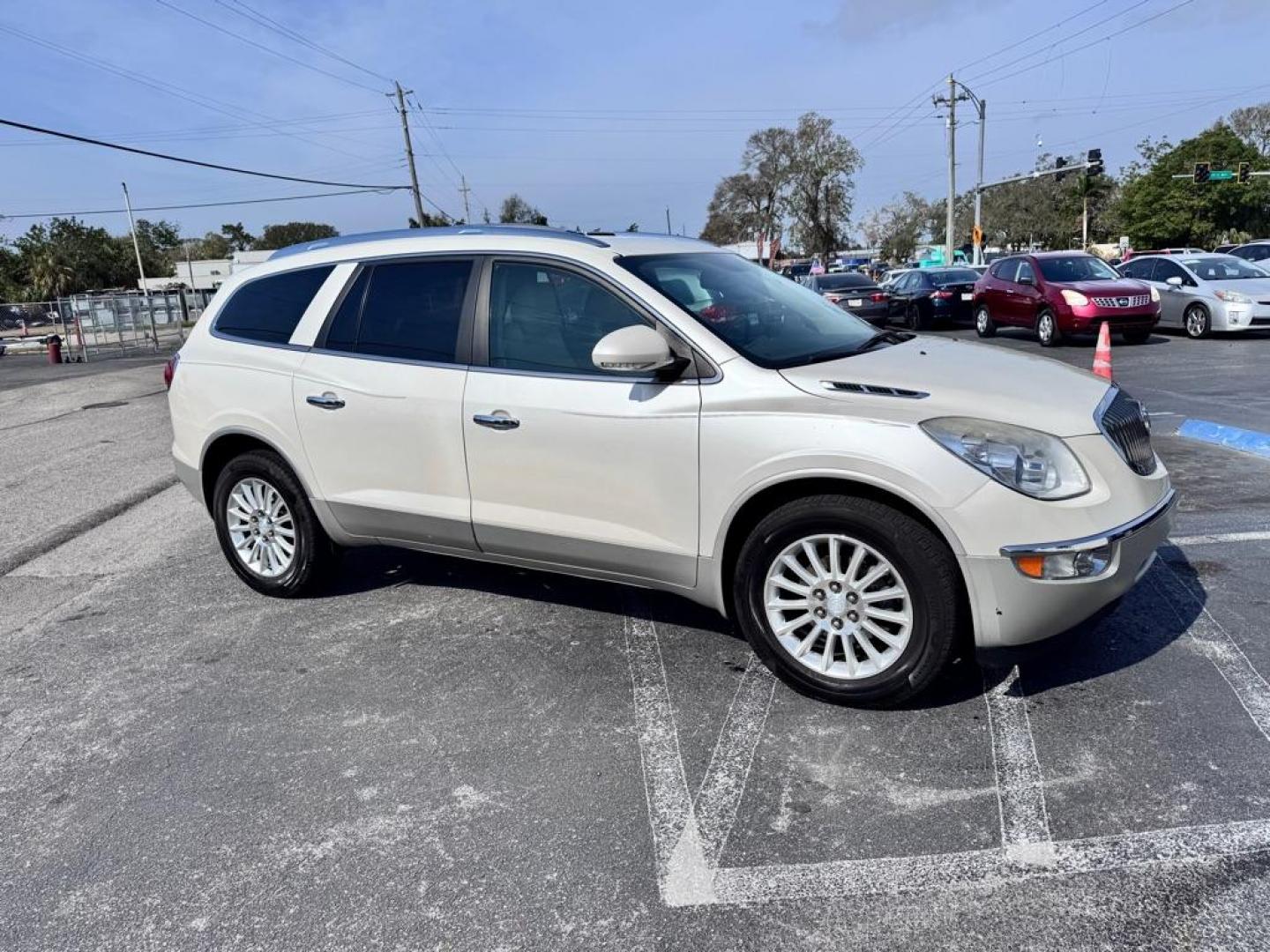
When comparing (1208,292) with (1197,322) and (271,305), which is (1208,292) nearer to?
(1197,322)

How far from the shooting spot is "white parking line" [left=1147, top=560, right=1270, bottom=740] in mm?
3441

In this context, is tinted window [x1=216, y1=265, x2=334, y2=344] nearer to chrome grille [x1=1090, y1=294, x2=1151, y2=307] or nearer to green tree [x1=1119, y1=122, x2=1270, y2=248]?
chrome grille [x1=1090, y1=294, x2=1151, y2=307]

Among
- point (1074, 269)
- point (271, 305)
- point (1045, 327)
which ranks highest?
point (271, 305)

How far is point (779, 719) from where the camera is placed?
3545mm

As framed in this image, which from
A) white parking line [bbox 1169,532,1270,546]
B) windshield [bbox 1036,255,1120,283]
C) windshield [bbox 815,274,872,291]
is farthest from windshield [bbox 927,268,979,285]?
white parking line [bbox 1169,532,1270,546]

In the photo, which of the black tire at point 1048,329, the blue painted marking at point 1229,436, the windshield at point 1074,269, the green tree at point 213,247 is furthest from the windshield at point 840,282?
the green tree at point 213,247

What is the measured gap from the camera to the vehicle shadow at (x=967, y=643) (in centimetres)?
363

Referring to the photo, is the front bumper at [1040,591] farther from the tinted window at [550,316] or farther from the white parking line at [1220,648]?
the tinted window at [550,316]

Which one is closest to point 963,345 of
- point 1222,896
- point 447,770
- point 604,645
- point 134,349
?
point 604,645

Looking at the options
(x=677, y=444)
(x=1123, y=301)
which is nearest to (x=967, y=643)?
(x=677, y=444)

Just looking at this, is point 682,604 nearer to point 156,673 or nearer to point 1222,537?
point 156,673

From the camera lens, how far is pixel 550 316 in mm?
4086

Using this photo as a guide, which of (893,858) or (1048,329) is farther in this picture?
(1048,329)

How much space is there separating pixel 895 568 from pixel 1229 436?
604cm
